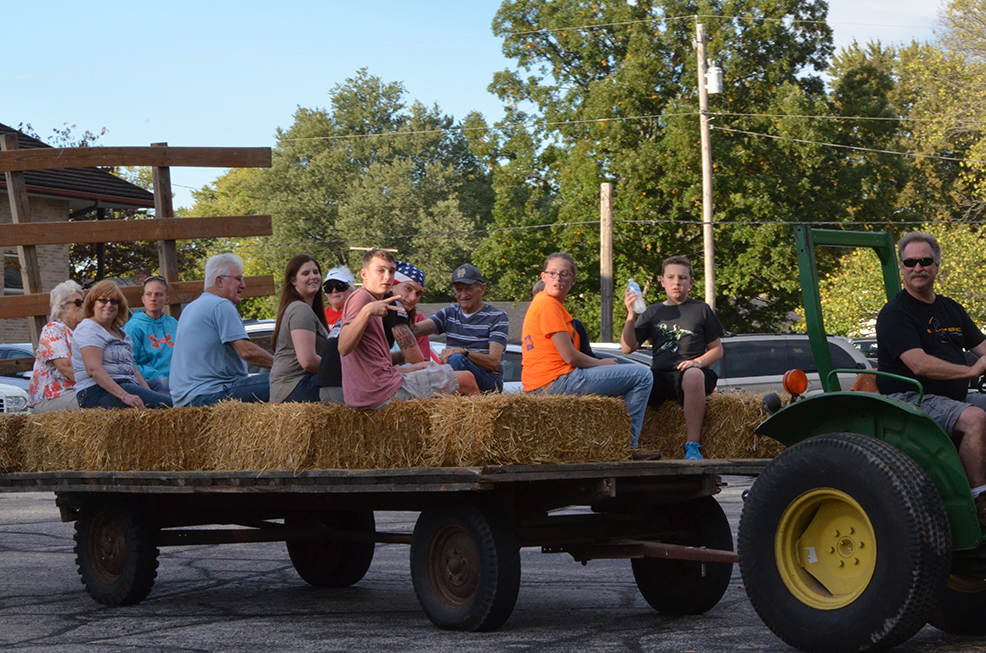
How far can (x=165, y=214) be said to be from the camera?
9219 millimetres

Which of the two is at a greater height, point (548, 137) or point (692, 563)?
point (548, 137)

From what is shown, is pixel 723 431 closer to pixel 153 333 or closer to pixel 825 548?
pixel 825 548

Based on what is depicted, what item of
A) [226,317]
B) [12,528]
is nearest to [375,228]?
[12,528]

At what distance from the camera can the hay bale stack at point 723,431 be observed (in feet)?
22.3

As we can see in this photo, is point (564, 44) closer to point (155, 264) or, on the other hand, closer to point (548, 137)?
point (548, 137)

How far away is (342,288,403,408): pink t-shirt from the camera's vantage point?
620 cm

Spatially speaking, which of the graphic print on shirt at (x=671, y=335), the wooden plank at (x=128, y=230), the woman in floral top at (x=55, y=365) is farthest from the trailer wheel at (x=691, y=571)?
the woman in floral top at (x=55, y=365)

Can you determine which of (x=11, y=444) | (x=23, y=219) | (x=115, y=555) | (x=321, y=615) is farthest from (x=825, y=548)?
(x=23, y=219)

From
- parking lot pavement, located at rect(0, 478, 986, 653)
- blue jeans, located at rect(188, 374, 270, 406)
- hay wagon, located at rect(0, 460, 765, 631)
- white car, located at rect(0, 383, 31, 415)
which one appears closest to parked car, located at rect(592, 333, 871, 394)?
white car, located at rect(0, 383, 31, 415)

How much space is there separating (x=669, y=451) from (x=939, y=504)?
2519mm

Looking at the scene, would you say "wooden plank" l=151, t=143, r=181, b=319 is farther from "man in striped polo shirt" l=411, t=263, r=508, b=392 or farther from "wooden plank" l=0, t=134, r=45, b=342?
"man in striped polo shirt" l=411, t=263, r=508, b=392

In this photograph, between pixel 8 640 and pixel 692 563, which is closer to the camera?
pixel 8 640

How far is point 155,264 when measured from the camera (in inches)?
1217

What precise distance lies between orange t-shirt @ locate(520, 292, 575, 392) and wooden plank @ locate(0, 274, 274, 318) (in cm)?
235
